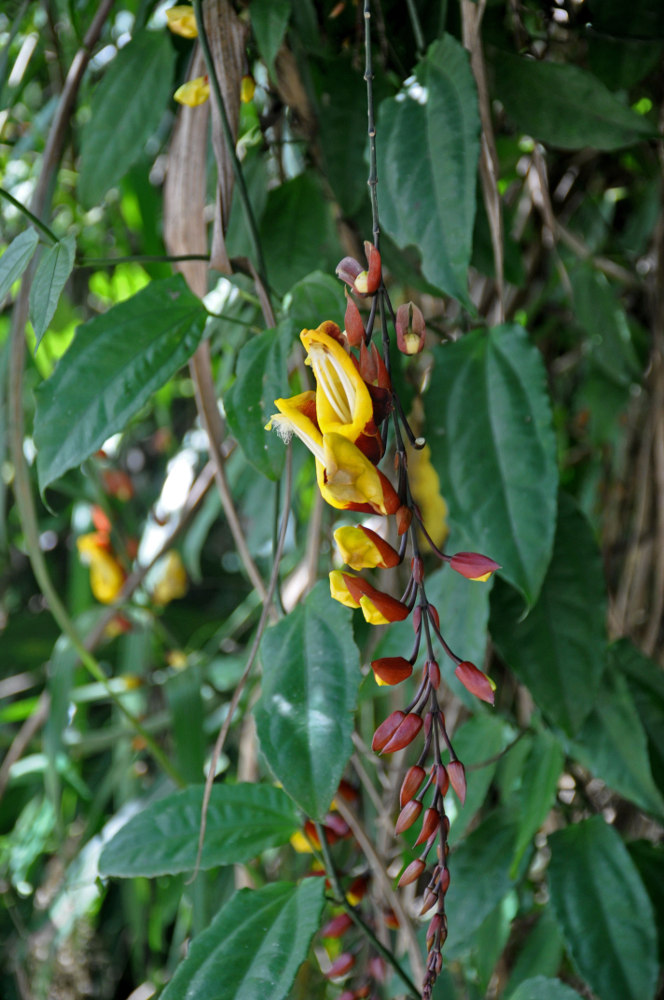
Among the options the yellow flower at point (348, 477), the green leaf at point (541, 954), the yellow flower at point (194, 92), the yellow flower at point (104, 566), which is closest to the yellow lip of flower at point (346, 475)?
the yellow flower at point (348, 477)

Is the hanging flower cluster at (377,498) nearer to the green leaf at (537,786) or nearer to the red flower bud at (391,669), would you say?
the red flower bud at (391,669)

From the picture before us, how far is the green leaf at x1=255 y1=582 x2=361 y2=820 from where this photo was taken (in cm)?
39

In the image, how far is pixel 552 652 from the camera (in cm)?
54

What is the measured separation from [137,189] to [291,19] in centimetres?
33

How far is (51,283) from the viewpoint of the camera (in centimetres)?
43

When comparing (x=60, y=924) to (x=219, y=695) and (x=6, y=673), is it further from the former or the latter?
(x=6, y=673)

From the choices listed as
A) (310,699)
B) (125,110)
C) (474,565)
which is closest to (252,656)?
(310,699)

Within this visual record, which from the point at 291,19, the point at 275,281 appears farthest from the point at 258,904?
the point at 291,19

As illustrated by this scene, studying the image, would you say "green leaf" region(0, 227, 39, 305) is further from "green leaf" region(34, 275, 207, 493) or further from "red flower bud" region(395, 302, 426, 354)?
"red flower bud" region(395, 302, 426, 354)

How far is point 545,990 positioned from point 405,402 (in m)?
0.39

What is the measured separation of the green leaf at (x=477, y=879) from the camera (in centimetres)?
55

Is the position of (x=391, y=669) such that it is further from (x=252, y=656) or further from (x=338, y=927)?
(x=338, y=927)

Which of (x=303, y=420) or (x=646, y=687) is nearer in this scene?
(x=303, y=420)

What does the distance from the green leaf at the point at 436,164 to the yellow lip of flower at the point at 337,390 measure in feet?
0.49
